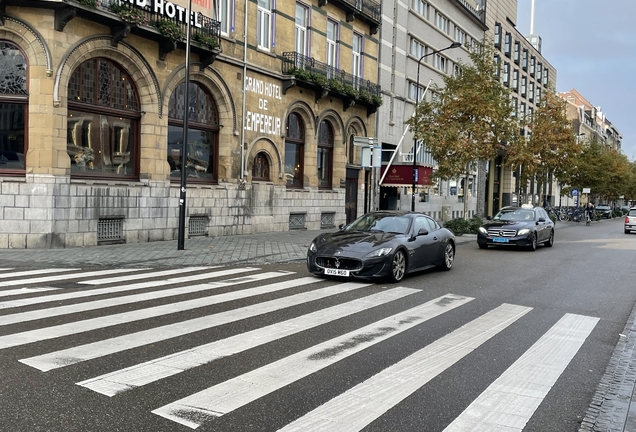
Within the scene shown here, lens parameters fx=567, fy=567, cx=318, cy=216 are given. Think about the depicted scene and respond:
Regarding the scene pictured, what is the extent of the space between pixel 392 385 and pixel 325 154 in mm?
23113

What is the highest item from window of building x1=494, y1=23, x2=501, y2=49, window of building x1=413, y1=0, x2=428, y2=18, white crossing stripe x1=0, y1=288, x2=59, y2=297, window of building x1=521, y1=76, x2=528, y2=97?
window of building x1=494, y1=23, x2=501, y2=49

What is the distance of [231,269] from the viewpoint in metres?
12.4

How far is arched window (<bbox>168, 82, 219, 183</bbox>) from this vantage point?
18.9m

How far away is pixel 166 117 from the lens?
18.1 metres

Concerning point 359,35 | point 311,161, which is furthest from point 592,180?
point 311,161

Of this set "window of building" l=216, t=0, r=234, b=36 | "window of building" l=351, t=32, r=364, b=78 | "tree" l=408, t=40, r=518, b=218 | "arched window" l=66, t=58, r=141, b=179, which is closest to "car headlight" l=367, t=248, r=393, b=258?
"arched window" l=66, t=58, r=141, b=179

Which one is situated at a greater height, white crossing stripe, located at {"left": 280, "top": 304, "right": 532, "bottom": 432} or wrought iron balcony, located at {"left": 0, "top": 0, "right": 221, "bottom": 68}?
wrought iron balcony, located at {"left": 0, "top": 0, "right": 221, "bottom": 68}

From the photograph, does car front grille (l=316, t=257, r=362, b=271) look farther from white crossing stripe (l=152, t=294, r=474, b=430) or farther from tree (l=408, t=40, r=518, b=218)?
tree (l=408, t=40, r=518, b=218)

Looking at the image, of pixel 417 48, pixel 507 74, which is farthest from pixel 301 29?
pixel 507 74

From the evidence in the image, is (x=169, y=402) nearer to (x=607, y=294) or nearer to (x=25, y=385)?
(x=25, y=385)

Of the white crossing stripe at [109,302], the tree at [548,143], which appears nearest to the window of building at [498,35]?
the tree at [548,143]

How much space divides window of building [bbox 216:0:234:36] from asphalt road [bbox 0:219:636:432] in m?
12.4

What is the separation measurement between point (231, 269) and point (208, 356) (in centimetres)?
688

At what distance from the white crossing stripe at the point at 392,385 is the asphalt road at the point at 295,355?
2 centimetres
